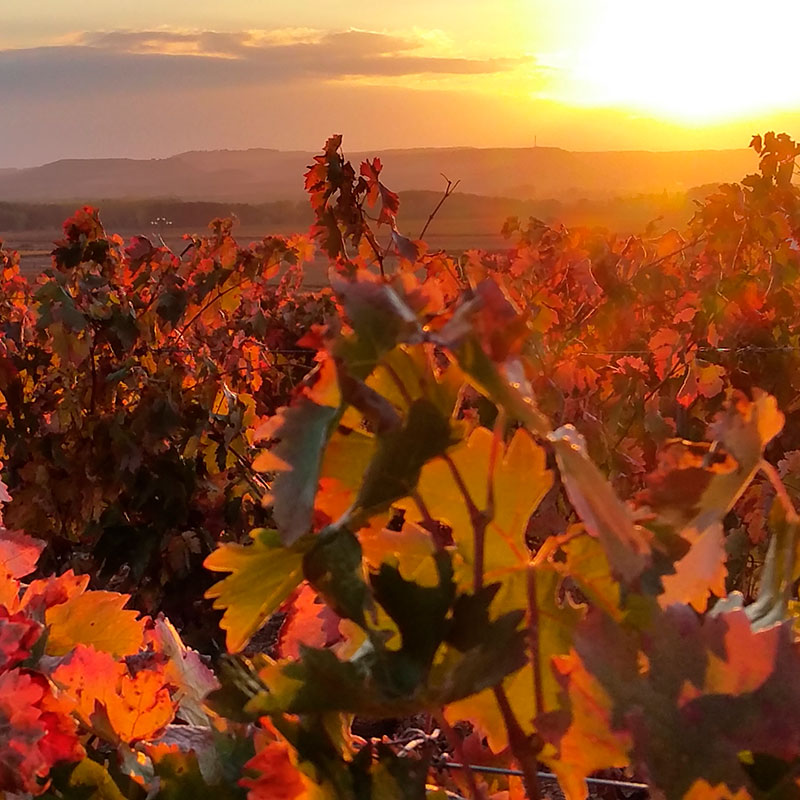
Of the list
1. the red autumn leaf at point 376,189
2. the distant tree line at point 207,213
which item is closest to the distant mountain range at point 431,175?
the distant tree line at point 207,213

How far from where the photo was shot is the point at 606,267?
4.42 metres

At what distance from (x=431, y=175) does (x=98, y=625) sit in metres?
66.2

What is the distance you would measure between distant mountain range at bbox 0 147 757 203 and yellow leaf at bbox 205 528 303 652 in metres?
46.7

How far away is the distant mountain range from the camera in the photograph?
67375 mm

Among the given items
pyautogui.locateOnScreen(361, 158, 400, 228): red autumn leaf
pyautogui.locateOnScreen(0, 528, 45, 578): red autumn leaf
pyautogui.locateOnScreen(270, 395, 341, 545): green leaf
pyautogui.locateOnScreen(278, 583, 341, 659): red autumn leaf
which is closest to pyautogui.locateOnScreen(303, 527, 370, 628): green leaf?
pyautogui.locateOnScreen(270, 395, 341, 545): green leaf

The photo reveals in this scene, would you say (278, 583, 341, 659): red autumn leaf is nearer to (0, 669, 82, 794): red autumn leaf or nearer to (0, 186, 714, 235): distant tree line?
(0, 669, 82, 794): red autumn leaf

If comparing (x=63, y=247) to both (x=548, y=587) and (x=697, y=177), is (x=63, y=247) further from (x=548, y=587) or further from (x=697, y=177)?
(x=697, y=177)

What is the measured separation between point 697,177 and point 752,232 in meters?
64.5

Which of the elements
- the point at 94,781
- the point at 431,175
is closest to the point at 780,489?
the point at 94,781

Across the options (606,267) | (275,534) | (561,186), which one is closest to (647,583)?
(275,534)

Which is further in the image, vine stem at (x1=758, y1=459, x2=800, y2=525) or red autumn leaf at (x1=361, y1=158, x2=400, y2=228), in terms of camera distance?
→ red autumn leaf at (x1=361, y1=158, x2=400, y2=228)

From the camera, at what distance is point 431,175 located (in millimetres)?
65375

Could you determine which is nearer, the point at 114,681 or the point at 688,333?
the point at 114,681

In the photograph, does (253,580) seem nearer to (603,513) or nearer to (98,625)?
(603,513)
